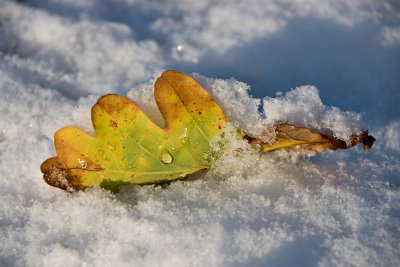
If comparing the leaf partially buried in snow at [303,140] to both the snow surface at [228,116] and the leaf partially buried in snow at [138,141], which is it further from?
the leaf partially buried in snow at [138,141]

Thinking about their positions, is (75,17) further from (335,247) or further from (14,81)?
(335,247)

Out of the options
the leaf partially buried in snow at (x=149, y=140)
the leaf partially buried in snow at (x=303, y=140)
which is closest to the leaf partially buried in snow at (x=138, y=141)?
the leaf partially buried in snow at (x=149, y=140)

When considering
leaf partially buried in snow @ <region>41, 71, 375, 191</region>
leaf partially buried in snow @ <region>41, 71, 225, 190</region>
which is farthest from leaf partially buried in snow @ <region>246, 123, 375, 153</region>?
leaf partially buried in snow @ <region>41, 71, 225, 190</region>

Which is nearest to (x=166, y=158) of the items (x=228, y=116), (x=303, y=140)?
(x=228, y=116)

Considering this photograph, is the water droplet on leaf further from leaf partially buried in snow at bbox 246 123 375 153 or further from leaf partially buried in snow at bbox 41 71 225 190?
leaf partially buried in snow at bbox 246 123 375 153

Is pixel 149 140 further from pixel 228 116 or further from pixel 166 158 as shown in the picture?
pixel 228 116

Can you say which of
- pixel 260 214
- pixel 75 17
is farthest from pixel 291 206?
pixel 75 17

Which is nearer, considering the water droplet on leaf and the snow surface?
the snow surface
